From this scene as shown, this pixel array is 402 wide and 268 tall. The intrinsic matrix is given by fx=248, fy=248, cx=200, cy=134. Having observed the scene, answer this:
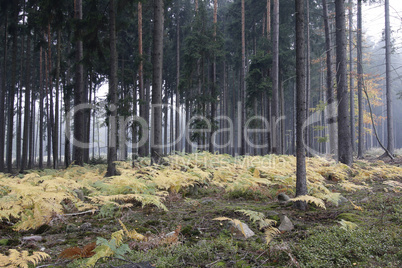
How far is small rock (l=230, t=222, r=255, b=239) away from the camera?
3.29 metres

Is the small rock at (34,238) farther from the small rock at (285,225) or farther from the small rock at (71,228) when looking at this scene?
the small rock at (285,225)

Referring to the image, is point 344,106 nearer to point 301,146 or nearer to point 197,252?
point 301,146

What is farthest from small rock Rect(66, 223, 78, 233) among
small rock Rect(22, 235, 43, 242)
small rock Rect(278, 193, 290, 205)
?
small rock Rect(278, 193, 290, 205)

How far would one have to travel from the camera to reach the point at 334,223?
12.2 feet

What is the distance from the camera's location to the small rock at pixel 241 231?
329 cm

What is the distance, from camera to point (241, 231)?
3365 mm

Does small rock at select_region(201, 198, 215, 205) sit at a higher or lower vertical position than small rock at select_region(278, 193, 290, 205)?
lower

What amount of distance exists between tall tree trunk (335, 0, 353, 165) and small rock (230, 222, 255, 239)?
8196 mm

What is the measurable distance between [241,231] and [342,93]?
29.1 ft

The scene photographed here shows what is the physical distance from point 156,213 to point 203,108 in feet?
39.5

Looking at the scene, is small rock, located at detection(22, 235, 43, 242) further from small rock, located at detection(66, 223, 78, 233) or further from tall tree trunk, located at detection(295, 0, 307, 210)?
tall tree trunk, located at detection(295, 0, 307, 210)

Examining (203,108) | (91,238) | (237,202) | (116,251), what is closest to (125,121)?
(203,108)

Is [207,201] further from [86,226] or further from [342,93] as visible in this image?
[342,93]

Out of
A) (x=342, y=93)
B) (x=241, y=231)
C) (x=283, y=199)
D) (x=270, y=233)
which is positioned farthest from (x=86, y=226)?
(x=342, y=93)
